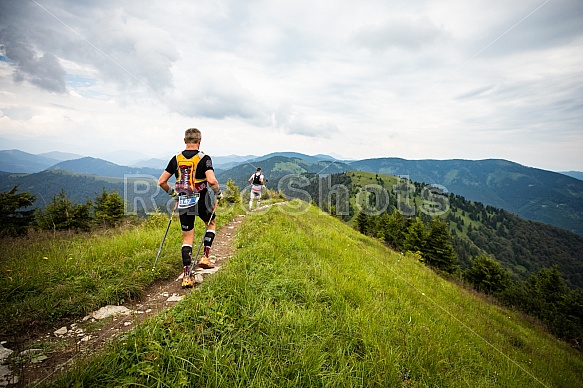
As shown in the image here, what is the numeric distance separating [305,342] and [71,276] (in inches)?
196

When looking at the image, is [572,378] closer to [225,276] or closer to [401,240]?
[225,276]

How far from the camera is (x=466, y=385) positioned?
3.91 metres

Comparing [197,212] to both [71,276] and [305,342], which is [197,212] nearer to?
[71,276]

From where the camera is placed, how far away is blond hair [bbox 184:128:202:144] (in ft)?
20.2

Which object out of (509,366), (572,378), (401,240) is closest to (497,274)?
(401,240)

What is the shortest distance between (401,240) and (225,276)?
52.4 meters

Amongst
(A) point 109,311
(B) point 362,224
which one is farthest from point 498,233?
(A) point 109,311

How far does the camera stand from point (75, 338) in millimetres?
3348

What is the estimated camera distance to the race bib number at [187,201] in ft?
20.2

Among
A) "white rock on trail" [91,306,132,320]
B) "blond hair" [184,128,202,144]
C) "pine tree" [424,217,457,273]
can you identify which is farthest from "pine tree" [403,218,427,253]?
"white rock on trail" [91,306,132,320]

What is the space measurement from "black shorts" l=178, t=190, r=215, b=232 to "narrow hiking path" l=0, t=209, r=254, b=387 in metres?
1.47

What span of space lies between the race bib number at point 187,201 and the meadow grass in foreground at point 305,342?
1.84 metres

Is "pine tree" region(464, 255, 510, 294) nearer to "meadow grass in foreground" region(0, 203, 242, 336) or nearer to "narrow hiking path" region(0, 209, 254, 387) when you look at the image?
"meadow grass in foreground" region(0, 203, 242, 336)

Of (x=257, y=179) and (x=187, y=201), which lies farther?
(x=257, y=179)
